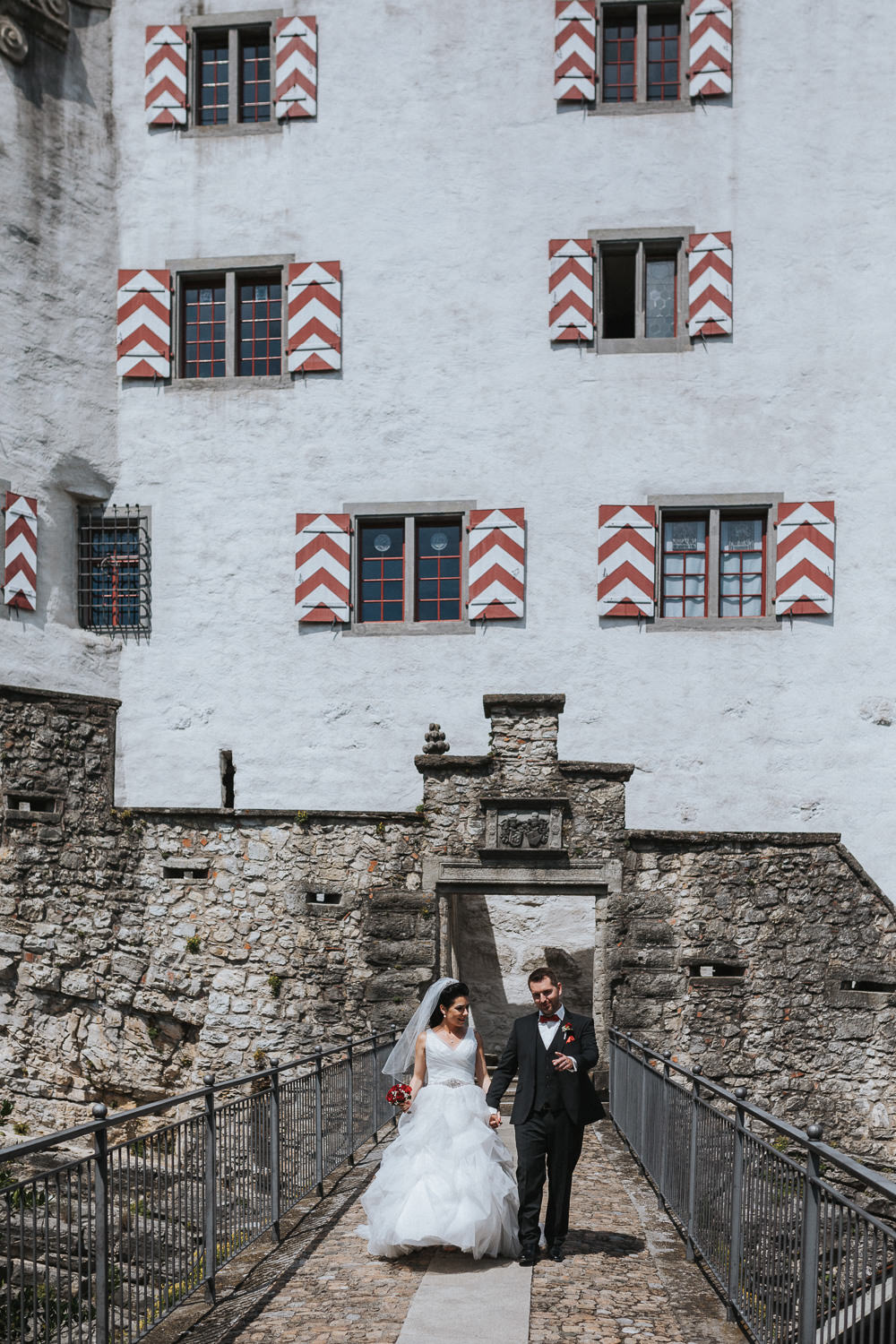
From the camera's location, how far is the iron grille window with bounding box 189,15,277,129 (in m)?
18.2

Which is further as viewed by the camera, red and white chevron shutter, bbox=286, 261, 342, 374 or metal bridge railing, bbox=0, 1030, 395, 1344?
red and white chevron shutter, bbox=286, 261, 342, 374

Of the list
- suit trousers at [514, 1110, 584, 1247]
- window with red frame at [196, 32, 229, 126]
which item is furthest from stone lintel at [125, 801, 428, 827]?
window with red frame at [196, 32, 229, 126]

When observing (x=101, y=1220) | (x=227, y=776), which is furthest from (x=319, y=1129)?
(x=227, y=776)

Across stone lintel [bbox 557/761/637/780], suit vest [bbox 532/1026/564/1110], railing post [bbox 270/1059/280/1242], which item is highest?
stone lintel [bbox 557/761/637/780]

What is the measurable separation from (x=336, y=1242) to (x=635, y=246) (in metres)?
13.1

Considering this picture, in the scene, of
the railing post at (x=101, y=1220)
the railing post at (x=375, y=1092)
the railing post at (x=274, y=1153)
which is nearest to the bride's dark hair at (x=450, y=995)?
the railing post at (x=274, y=1153)

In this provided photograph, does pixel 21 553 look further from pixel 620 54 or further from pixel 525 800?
pixel 620 54

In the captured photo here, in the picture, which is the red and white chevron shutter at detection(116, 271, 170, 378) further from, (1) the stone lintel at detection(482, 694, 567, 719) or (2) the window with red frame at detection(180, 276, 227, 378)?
(1) the stone lintel at detection(482, 694, 567, 719)

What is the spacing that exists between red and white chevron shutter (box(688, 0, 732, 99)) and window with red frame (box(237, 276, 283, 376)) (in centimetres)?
569

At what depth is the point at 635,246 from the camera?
17438mm

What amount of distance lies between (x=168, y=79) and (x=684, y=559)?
8.88 m

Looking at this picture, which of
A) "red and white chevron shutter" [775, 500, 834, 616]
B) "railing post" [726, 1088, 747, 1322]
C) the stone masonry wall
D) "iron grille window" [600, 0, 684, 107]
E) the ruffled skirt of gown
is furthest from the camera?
"iron grille window" [600, 0, 684, 107]

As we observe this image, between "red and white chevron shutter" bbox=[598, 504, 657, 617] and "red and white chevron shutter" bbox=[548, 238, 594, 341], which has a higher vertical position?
"red and white chevron shutter" bbox=[548, 238, 594, 341]

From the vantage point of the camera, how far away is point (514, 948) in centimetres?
1981
